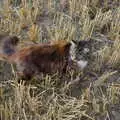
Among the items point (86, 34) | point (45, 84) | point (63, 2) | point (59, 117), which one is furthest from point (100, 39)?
point (59, 117)

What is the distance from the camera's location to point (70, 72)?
3646mm

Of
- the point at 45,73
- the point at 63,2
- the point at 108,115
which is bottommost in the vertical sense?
the point at 108,115

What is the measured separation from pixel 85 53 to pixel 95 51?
0.60 meters

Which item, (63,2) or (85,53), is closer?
(85,53)

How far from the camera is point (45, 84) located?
11.8ft

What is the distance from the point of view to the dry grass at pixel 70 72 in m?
3.36

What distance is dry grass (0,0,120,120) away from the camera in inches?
132

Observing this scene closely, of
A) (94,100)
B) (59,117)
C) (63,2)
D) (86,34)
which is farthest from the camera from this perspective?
(63,2)

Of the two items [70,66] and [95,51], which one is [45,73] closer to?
[70,66]

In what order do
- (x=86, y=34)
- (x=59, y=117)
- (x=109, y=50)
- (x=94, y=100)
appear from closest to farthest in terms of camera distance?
(x=59, y=117), (x=94, y=100), (x=109, y=50), (x=86, y=34)

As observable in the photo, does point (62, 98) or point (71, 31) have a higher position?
point (71, 31)

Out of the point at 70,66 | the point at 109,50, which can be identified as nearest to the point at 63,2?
the point at 109,50

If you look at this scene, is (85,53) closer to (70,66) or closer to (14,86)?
(70,66)

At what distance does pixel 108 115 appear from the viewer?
3.47 meters
